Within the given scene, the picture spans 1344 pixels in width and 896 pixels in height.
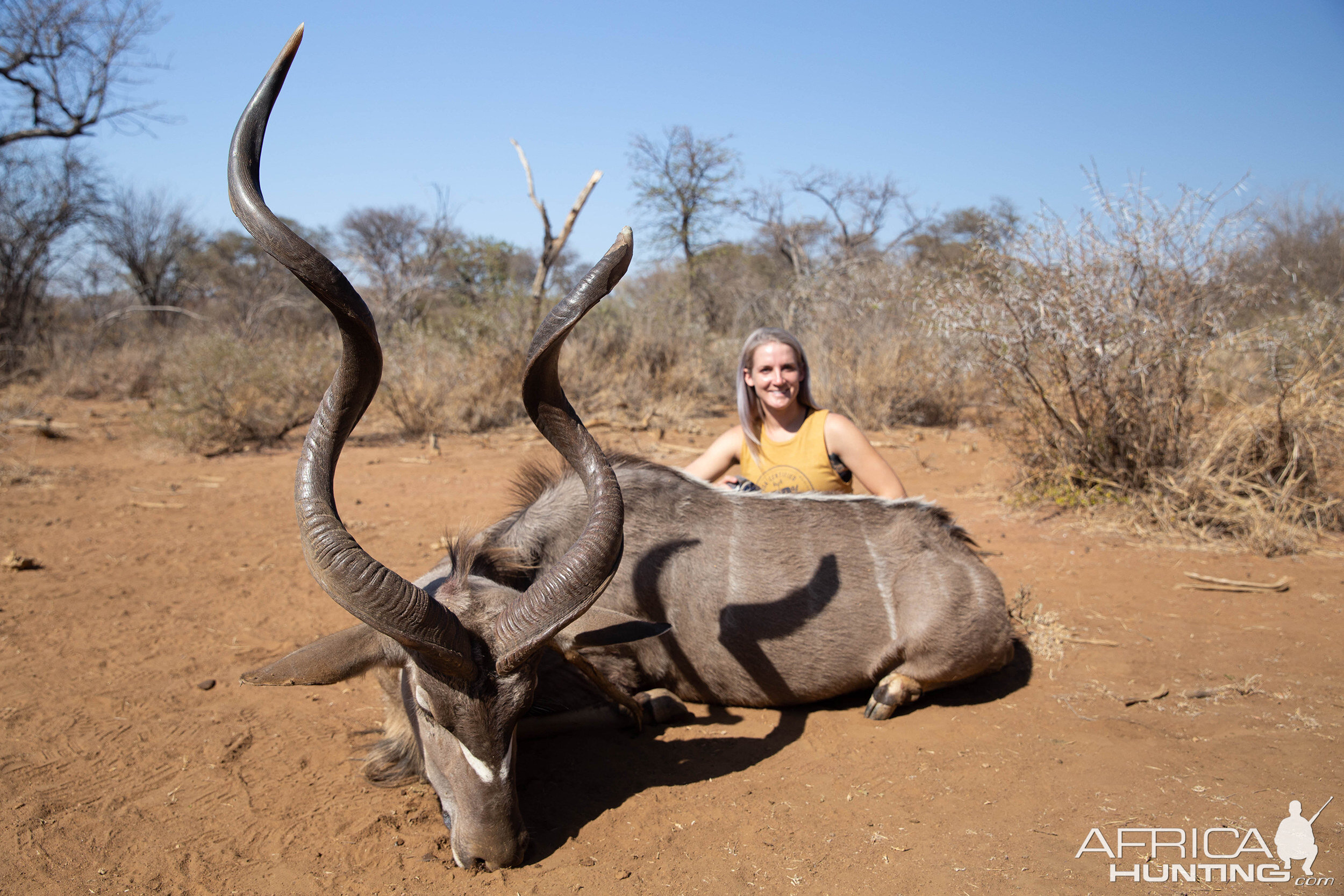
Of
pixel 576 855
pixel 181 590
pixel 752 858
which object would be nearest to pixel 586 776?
pixel 576 855

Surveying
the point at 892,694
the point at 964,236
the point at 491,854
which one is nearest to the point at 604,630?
the point at 491,854

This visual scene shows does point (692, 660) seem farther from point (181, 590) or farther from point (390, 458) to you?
point (390, 458)

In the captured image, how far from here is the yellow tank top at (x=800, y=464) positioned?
412 cm

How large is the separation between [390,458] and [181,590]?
4764 mm

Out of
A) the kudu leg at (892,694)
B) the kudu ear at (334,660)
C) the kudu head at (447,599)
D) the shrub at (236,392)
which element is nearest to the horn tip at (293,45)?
the kudu head at (447,599)

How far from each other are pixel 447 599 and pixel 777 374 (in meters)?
2.20

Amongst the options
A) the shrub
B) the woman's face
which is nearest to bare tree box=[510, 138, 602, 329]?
the shrub

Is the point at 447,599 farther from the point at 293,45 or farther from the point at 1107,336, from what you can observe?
the point at 1107,336

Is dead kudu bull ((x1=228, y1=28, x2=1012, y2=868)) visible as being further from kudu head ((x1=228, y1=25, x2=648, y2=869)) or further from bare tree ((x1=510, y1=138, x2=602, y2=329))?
bare tree ((x1=510, y1=138, x2=602, y2=329))

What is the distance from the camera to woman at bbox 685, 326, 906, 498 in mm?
4051

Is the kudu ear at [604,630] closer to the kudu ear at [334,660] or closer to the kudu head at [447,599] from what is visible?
the kudu head at [447,599]

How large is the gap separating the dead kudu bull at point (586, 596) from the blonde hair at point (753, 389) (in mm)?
788

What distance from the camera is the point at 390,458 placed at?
379 inches

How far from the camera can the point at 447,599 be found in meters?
2.60
